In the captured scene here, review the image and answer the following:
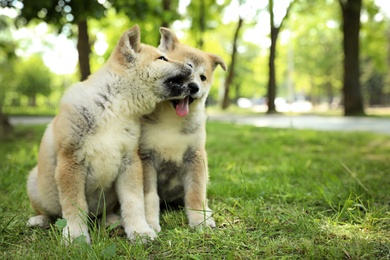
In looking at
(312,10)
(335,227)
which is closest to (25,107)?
(312,10)

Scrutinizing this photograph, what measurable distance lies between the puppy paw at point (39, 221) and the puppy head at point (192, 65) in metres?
1.45

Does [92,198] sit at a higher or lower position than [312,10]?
lower

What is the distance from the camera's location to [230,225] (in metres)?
2.80

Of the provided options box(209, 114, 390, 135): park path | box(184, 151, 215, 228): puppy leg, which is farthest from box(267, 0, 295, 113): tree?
box(184, 151, 215, 228): puppy leg

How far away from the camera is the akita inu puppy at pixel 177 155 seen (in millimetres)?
3053

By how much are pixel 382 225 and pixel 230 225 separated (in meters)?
1.15

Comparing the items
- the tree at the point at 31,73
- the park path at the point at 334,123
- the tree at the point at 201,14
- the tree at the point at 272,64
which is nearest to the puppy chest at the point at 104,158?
the park path at the point at 334,123

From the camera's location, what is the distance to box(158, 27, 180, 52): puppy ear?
3635mm

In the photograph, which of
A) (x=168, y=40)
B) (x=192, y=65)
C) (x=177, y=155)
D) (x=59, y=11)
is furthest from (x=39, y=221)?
(x=59, y=11)

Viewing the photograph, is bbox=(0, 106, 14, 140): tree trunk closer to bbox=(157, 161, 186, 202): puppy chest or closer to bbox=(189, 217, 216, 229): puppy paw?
bbox=(157, 161, 186, 202): puppy chest

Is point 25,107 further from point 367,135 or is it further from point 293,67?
point 293,67

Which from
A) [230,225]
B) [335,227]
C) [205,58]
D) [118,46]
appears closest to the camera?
[335,227]

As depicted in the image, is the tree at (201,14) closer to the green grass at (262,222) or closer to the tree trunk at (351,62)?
the tree trunk at (351,62)

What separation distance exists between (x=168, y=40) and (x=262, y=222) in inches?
80.5
